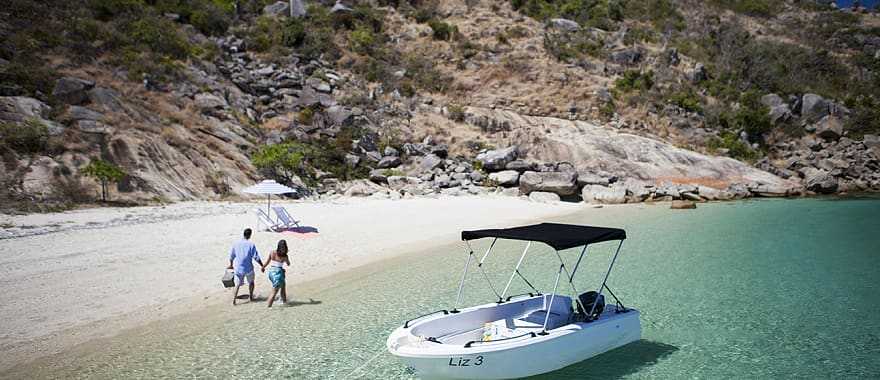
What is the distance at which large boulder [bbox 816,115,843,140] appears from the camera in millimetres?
45719

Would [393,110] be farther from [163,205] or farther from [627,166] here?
[163,205]

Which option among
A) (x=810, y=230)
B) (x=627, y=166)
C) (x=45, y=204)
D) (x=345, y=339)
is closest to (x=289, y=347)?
(x=345, y=339)

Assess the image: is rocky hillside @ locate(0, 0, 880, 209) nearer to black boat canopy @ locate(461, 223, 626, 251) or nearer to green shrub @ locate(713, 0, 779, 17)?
green shrub @ locate(713, 0, 779, 17)

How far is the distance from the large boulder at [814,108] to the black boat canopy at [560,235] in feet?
170

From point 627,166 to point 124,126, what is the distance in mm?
33369

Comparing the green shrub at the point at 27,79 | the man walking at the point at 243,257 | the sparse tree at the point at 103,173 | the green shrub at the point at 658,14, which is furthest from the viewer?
the green shrub at the point at 658,14

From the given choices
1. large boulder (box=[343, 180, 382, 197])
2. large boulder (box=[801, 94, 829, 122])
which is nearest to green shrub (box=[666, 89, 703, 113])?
large boulder (box=[801, 94, 829, 122])

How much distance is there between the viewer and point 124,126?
2600 centimetres

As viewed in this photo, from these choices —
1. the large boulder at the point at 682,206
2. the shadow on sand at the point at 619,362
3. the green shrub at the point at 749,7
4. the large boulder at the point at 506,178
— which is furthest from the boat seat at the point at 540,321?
the green shrub at the point at 749,7

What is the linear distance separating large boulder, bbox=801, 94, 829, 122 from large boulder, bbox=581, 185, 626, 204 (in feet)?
96.9

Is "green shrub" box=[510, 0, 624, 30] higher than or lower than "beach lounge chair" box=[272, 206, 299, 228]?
higher

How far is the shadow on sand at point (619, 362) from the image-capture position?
750 cm

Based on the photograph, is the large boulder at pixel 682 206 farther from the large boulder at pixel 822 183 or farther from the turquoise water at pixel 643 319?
the large boulder at pixel 822 183

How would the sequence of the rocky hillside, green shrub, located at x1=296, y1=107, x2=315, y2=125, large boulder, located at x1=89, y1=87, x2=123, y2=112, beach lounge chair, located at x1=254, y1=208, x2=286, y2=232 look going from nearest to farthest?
1. beach lounge chair, located at x1=254, y1=208, x2=286, y2=232
2. the rocky hillside
3. large boulder, located at x1=89, y1=87, x2=123, y2=112
4. green shrub, located at x1=296, y1=107, x2=315, y2=125
